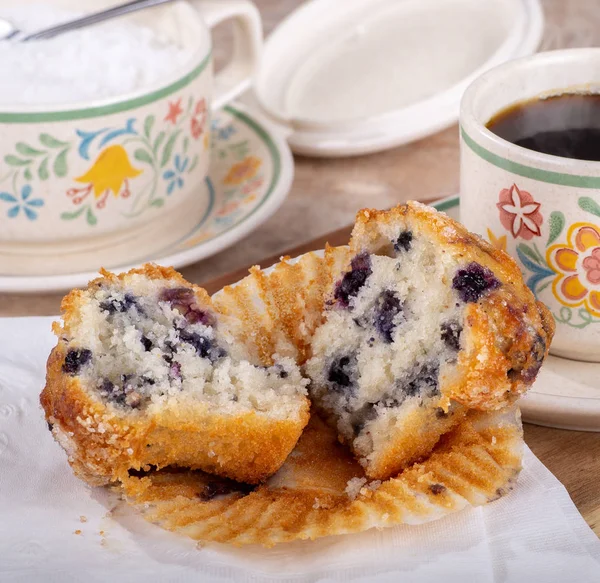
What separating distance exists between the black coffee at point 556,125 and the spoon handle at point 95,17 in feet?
3.03

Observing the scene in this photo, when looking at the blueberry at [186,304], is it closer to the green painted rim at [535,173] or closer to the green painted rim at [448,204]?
the green painted rim at [535,173]

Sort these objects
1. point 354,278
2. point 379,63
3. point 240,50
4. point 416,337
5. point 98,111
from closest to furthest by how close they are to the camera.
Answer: point 416,337 → point 354,278 → point 98,111 → point 240,50 → point 379,63

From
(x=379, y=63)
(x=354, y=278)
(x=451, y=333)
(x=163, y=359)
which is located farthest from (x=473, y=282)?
(x=379, y=63)

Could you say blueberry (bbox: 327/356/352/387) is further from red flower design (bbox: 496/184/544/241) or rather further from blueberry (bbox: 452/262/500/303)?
red flower design (bbox: 496/184/544/241)

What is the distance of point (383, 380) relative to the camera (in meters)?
1.30

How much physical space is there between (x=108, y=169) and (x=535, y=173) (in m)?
0.93

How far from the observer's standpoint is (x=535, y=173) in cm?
137

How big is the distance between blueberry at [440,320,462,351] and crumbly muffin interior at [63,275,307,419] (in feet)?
0.73

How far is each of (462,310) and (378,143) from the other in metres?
1.23

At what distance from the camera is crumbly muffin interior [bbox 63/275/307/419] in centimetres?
120

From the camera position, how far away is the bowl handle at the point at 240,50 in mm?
2236

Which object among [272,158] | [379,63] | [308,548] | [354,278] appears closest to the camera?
[308,548]

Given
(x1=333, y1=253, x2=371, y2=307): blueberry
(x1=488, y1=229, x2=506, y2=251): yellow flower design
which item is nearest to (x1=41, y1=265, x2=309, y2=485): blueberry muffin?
(x1=333, y1=253, x2=371, y2=307): blueberry

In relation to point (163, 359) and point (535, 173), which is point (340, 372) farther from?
point (535, 173)
